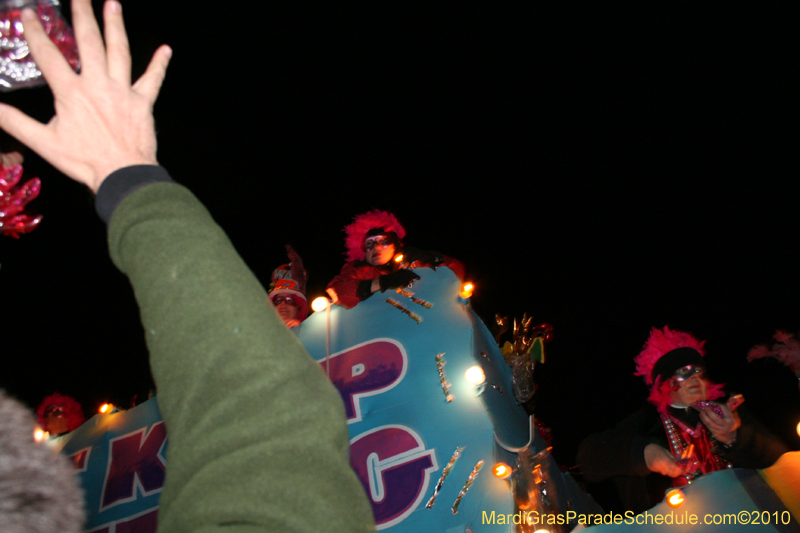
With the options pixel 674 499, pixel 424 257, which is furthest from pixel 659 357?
pixel 424 257

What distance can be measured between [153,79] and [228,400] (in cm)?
55

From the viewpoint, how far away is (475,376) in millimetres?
2342

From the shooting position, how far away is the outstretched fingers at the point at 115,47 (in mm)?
666

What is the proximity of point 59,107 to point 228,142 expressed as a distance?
5.10 meters

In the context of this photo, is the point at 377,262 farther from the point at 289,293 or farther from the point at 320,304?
the point at 289,293

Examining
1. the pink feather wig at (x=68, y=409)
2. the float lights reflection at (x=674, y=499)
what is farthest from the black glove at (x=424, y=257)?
the pink feather wig at (x=68, y=409)

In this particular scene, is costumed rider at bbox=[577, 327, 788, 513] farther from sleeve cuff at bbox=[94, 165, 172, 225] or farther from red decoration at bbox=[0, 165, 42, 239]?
red decoration at bbox=[0, 165, 42, 239]

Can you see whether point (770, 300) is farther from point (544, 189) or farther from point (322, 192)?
point (322, 192)

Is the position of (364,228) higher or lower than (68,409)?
higher

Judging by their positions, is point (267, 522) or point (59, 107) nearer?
point (267, 522)

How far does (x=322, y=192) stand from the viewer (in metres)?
6.63

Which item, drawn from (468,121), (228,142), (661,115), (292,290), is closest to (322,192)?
(228,142)

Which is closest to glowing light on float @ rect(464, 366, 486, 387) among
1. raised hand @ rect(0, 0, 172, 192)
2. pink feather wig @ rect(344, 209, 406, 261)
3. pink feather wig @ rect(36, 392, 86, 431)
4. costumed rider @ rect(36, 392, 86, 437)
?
pink feather wig @ rect(344, 209, 406, 261)

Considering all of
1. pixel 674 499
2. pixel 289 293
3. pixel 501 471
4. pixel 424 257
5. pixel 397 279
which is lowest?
pixel 674 499
